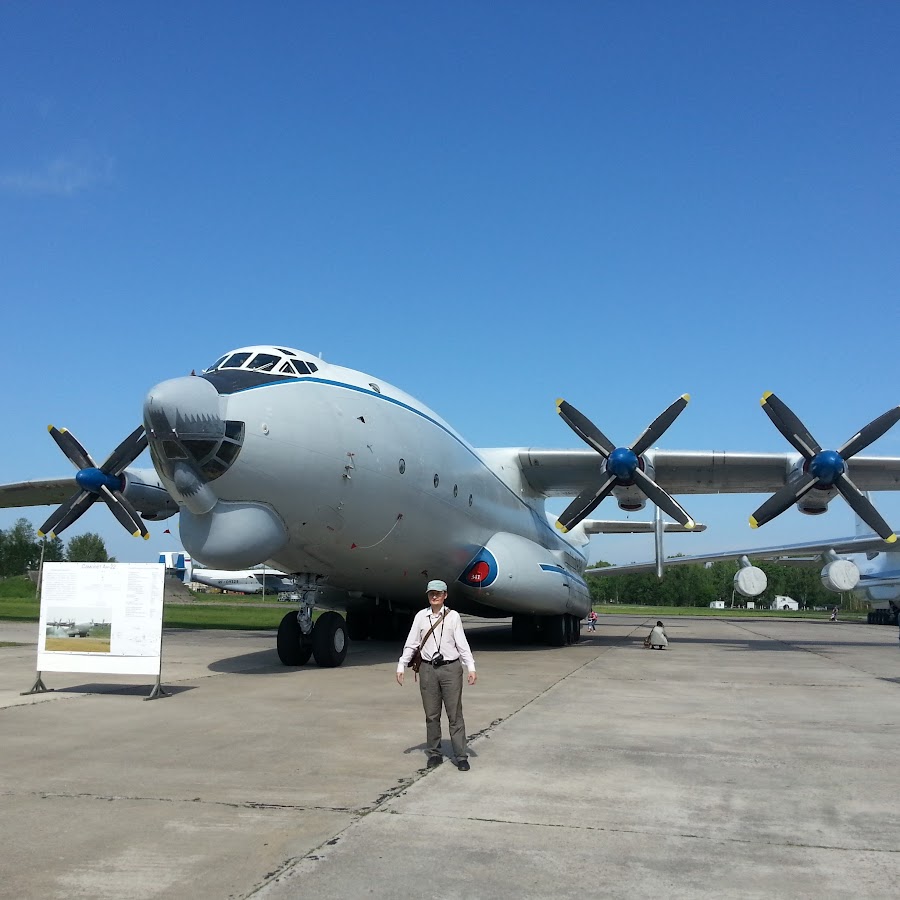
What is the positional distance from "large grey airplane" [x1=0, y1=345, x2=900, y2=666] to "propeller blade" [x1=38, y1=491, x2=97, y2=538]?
0.11 feet

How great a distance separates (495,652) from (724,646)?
7.46 metres

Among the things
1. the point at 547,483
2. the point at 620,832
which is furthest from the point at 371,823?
the point at 547,483

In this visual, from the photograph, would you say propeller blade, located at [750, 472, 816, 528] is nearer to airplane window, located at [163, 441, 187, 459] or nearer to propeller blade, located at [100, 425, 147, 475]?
airplane window, located at [163, 441, 187, 459]

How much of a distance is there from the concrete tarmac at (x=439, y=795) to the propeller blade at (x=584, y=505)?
741cm

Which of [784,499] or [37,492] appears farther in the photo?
[37,492]

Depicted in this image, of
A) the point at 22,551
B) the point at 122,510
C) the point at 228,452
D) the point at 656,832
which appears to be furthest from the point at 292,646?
the point at 22,551

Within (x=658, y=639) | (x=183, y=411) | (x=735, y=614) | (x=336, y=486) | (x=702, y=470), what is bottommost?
(x=735, y=614)

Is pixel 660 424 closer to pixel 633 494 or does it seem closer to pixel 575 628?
pixel 633 494

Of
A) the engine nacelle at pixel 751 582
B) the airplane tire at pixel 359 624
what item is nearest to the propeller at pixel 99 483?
the airplane tire at pixel 359 624

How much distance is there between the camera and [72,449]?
20.7 meters

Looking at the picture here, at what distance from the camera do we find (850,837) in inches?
186

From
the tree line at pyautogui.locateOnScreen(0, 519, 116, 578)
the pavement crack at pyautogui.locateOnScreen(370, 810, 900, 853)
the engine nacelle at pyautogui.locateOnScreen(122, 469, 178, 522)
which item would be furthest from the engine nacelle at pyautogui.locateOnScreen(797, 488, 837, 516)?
the tree line at pyautogui.locateOnScreen(0, 519, 116, 578)

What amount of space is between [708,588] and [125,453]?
115201 millimetres

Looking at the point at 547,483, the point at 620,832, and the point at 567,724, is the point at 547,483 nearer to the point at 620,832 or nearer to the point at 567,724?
the point at 567,724
